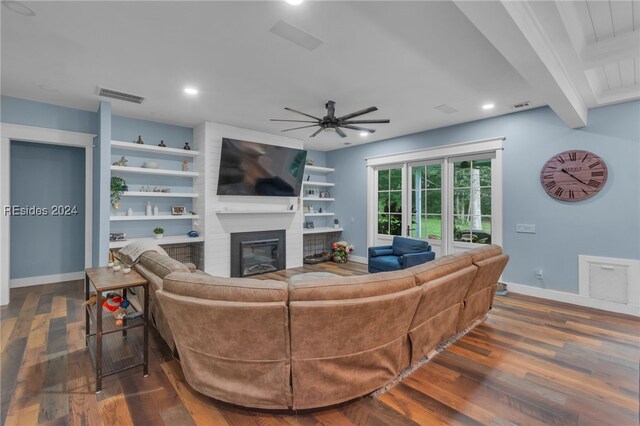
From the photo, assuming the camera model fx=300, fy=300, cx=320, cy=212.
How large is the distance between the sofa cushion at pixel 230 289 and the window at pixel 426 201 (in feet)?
14.9

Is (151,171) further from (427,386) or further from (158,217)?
(427,386)

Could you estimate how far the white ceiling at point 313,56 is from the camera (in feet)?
7.34

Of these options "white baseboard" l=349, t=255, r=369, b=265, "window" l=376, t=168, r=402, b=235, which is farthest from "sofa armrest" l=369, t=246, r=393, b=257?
"white baseboard" l=349, t=255, r=369, b=265

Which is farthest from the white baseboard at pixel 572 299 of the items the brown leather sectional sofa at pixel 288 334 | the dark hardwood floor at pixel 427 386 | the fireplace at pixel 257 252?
the fireplace at pixel 257 252

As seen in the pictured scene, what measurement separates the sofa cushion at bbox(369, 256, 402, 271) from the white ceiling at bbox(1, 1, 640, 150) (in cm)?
233

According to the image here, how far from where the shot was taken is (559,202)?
4254 mm

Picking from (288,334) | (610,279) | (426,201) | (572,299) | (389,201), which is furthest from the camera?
(389,201)

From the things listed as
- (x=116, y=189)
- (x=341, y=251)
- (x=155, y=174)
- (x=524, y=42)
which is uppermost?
(x=524, y=42)

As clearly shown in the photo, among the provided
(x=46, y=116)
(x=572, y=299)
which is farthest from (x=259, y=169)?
(x=572, y=299)

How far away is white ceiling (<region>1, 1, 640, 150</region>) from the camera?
7.34 ft

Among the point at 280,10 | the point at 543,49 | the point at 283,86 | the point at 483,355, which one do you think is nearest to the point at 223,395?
the point at 483,355

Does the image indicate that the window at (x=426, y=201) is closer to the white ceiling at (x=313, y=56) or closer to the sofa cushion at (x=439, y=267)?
the white ceiling at (x=313, y=56)

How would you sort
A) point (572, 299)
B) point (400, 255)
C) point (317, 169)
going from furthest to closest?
point (317, 169)
point (400, 255)
point (572, 299)

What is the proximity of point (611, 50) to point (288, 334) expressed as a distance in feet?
11.8
